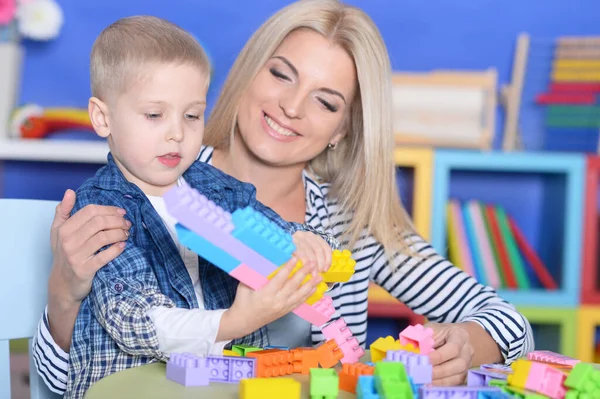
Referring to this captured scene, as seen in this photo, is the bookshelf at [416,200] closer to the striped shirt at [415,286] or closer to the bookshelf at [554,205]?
the bookshelf at [554,205]

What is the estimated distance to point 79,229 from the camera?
1147 millimetres

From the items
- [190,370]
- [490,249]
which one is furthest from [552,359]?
[490,249]

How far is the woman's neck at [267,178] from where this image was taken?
1.70 meters

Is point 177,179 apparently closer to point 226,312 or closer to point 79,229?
point 79,229

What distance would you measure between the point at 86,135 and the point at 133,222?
156cm

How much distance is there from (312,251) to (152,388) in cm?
24

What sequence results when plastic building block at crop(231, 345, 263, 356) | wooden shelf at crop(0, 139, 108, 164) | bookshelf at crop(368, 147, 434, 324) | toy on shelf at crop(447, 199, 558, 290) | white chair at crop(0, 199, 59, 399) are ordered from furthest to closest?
toy on shelf at crop(447, 199, 558, 290) → bookshelf at crop(368, 147, 434, 324) → wooden shelf at crop(0, 139, 108, 164) → white chair at crop(0, 199, 59, 399) → plastic building block at crop(231, 345, 263, 356)

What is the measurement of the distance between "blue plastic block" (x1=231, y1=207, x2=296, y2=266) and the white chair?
1.90 feet

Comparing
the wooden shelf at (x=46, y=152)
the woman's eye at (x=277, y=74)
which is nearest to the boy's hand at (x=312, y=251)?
the woman's eye at (x=277, y=74)

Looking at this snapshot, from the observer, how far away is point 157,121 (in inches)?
45.8

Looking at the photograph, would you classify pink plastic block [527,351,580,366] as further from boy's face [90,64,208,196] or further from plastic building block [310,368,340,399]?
boy's face [90,64,208,196]

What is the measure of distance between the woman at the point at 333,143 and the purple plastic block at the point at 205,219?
0.73 m

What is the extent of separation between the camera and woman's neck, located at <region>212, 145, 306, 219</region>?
1.70m

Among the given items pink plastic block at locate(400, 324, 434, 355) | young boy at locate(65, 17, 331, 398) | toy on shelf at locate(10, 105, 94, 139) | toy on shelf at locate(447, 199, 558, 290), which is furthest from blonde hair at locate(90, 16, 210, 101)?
toy on shelf at locate(447, 199, 558, 290)
